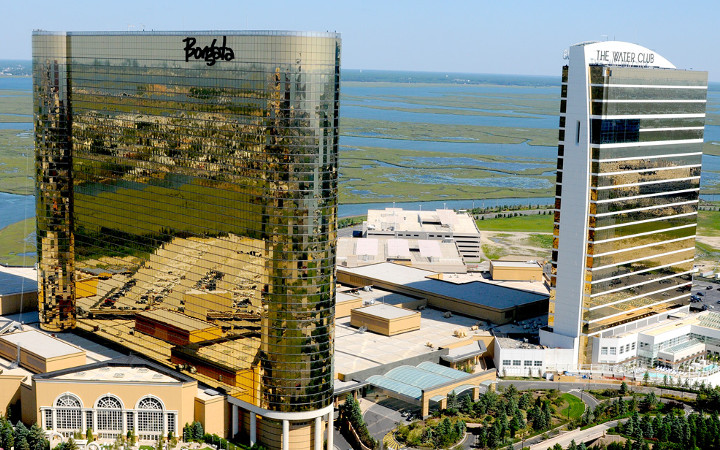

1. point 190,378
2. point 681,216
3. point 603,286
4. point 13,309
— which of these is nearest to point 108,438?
point 190,378

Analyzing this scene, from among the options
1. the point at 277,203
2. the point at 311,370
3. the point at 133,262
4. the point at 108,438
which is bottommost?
the point at 108,438

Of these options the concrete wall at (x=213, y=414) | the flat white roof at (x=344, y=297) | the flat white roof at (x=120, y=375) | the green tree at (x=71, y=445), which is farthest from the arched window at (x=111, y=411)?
the flat white roof at (x=344, y=297)

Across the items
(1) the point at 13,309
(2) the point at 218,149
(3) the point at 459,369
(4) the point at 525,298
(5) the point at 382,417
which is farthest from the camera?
(4) the point at 525,298

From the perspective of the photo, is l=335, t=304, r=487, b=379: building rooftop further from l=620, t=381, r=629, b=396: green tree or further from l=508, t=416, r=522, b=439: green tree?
l=620, t=381, r=629, b=396: green tree

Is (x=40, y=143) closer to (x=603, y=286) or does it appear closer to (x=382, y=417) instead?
(x=382, y=417)

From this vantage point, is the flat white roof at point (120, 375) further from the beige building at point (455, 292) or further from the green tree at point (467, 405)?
the beige building at point (455, 292)

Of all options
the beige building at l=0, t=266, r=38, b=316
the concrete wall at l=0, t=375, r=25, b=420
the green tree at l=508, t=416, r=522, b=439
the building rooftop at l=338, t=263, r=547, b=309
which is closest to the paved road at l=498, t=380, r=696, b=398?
the green tree at l=508, t=416, r=522, b=439
